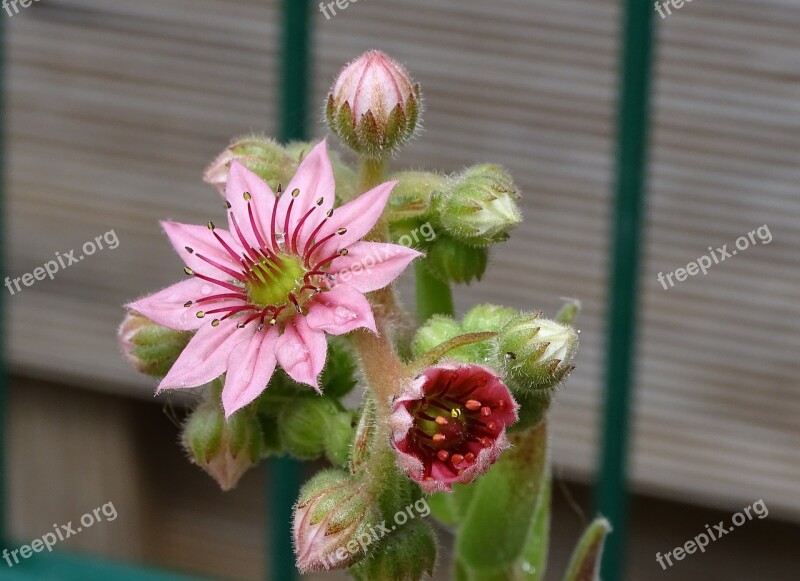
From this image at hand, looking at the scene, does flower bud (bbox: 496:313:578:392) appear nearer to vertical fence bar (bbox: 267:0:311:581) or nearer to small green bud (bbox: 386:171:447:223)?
small green bud (bbox: 386:171:447:223)

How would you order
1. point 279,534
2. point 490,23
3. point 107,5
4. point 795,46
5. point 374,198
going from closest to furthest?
point 374,198
point 279,534
point 795,46
point 490,23
point 107,5

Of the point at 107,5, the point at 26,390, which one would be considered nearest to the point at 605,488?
the point at 107,5

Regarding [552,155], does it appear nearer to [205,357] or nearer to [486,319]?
[486,319]

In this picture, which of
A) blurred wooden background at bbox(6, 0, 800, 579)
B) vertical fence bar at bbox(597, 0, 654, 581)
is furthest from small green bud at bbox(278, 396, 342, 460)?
blurred wooden background at bbox(6, 0, 800, 579)

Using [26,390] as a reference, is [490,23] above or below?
above

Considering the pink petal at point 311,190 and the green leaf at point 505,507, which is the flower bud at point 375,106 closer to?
the pink petal at point 311,190

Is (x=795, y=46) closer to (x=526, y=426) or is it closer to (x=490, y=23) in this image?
(x=490, y=23)

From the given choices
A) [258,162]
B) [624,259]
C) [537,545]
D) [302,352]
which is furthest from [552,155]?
[302,352]
